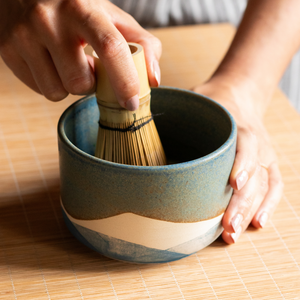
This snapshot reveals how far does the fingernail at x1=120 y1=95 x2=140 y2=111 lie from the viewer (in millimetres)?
482

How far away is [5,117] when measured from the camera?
849 mm

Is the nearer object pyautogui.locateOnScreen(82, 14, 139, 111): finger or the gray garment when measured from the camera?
pyautogui.locateOnScreen(82, 14, 139, 111): finger

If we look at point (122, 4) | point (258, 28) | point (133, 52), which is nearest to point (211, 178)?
point (133, 52)

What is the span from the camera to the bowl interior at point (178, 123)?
56cm

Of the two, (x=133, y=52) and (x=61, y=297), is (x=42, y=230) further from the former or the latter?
(x=133, y=52)

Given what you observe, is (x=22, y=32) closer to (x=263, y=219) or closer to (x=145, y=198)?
(x=145, y=198)

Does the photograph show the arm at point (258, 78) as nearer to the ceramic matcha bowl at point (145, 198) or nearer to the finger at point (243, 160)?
the finger at point (243, 160)

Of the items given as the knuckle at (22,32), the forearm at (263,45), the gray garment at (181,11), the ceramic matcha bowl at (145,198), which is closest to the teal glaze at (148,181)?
the ceramic matcha bowl at (145,198)

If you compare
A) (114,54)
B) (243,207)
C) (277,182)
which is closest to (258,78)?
(277,182)

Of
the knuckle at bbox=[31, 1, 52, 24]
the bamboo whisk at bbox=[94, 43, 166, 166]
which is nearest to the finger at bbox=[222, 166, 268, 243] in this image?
the bamboo whisk at bbox=[94, 43, 166, 166]

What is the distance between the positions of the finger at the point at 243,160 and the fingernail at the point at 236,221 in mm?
49

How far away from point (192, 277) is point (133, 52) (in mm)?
299

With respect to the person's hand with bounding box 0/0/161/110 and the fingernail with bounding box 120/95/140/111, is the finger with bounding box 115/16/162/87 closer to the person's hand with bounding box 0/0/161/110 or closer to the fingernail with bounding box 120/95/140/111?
the person's hand with bounding box 0/0/161/110

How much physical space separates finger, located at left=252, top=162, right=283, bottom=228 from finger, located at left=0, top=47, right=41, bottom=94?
387 mm
